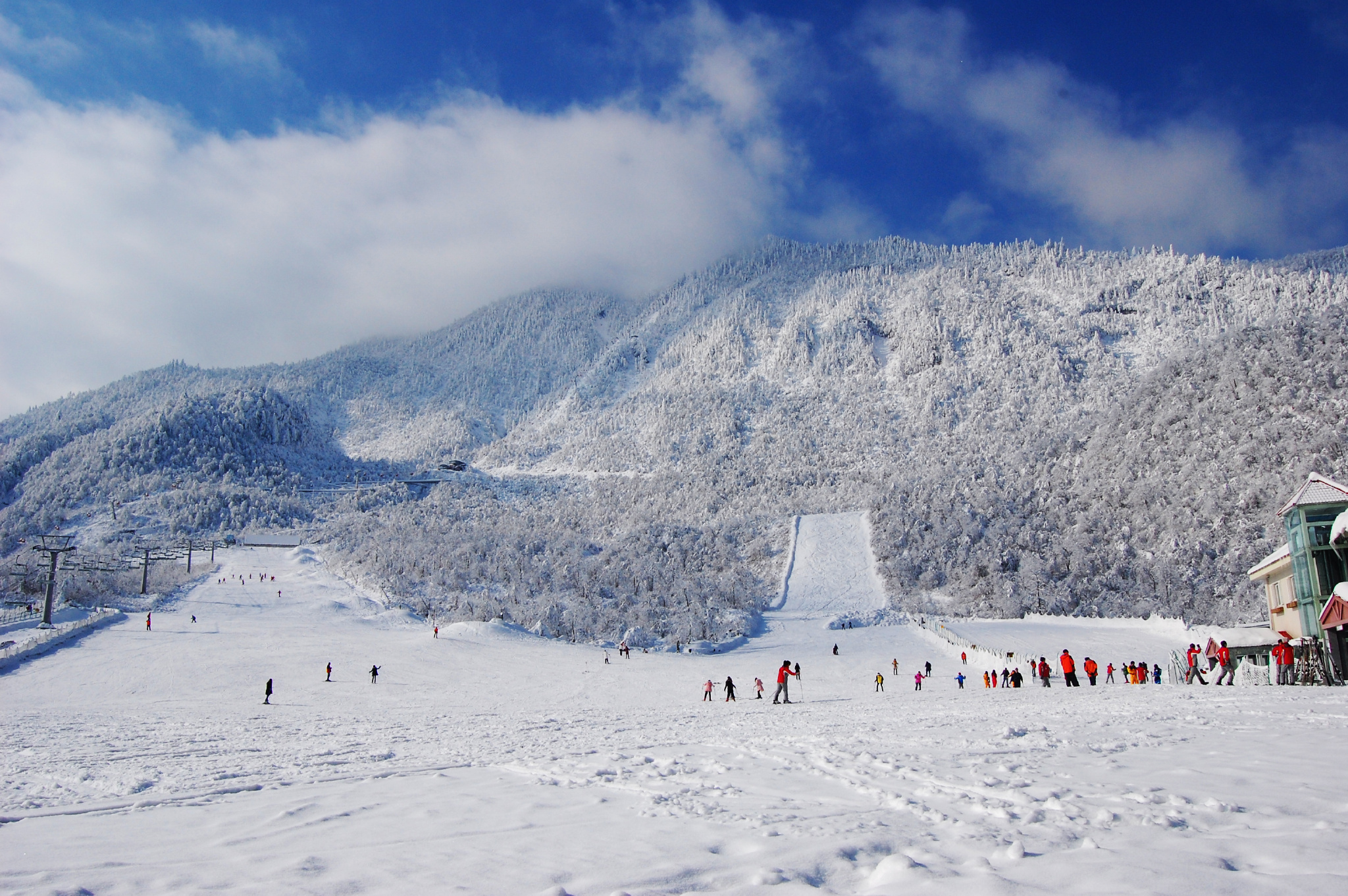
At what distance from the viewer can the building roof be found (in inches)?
977

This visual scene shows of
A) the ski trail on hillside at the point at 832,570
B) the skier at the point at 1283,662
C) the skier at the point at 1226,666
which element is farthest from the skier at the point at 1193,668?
the ski trail on hillside at the point at 832,570

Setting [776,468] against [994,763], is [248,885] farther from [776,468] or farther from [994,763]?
[776,468]

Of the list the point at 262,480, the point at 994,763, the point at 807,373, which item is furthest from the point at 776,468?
the point at 994,763

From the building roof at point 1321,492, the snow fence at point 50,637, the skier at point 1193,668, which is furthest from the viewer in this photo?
the snow fence at point 50,637

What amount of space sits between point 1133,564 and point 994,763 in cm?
8415

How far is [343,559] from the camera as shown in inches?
3575

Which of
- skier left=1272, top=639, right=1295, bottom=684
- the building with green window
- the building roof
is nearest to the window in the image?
the building with green window

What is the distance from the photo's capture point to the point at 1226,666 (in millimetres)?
23219

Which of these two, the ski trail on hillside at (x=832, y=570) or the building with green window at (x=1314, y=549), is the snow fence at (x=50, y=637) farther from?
the ski trail on hillside at (x=832, y=570)

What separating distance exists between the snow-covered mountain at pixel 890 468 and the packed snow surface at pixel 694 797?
47.3 metres

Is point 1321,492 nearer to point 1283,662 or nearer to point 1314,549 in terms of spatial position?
point 1314,549

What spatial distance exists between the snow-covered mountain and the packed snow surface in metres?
47.3

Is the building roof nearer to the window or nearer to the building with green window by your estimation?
the building with green window

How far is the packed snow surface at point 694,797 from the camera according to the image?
445 centimetres
